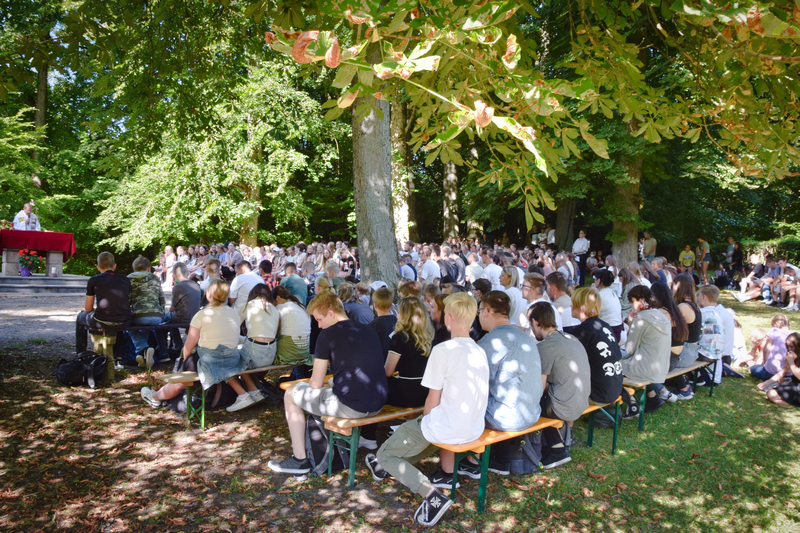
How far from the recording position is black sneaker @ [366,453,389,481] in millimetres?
4145

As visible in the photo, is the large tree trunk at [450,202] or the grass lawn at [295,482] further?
the large tree trunk at [450,202]

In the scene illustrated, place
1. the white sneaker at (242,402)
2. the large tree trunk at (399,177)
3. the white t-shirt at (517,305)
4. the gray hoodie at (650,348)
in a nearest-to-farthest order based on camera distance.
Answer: the gray hoodie at (650,348) → the white sneaker at (242,402) → the white t-shirt at (517,305) → the large tree trunk at (399,177)

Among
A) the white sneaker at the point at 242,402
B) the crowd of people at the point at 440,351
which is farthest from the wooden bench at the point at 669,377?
the white sneaker at the point at 242,402

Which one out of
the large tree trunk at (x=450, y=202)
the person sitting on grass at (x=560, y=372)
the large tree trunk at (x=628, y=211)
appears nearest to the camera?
the person sitting on grass at (x=560, y=372)

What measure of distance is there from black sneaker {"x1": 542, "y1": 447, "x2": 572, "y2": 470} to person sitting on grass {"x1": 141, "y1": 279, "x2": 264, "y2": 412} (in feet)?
10.0

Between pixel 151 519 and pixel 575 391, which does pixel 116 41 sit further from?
pixel 575 391

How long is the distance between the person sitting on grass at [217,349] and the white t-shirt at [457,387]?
8.63ft

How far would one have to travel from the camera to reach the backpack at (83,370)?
19.7 ft

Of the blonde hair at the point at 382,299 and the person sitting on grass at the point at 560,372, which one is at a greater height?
the blonde hair at the point at 382,299

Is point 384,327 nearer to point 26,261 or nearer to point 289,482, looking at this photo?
point 289,482

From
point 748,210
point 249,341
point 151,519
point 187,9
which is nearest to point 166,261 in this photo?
point 187,9

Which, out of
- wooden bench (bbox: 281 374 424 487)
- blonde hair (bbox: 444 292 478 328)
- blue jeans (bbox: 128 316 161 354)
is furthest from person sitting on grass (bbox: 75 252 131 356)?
blonde hair (bbox: 444 292 478 328)

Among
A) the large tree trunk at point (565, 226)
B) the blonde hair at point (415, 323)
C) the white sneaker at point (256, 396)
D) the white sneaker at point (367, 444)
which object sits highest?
the large tree trunk at point (565, 226)

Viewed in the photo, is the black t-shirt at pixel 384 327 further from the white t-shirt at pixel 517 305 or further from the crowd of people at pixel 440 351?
the white t-shirt at pixel 517 305
